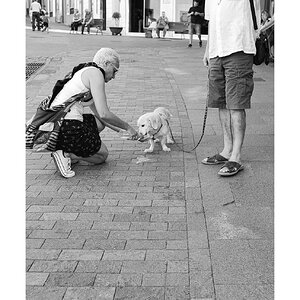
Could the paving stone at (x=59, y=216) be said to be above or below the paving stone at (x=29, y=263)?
above

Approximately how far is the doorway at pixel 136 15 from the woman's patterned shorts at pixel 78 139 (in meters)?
29.9

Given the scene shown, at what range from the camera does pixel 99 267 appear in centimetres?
360

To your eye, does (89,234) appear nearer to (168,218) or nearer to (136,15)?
(168,218)

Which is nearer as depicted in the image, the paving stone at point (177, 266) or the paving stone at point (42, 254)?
the paving stone at point (177, 266)

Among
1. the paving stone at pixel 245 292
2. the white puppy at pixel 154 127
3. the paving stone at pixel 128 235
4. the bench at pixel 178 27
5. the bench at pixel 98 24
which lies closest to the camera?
the paving stone at pixel 245 292

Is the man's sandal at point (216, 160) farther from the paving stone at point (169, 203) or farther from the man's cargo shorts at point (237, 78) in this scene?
the paving stone at point (169, 203)

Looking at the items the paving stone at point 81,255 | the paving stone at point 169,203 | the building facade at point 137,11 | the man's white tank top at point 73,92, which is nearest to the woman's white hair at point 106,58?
the man's white tank top at point 73,92

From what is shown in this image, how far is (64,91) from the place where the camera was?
5727 millimetres

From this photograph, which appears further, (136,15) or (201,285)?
(136,15)

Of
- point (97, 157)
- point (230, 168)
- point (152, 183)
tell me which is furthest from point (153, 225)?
point (97, 157)

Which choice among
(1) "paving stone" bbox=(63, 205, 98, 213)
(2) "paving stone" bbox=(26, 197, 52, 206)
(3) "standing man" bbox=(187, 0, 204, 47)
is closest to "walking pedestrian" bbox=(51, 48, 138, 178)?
(2) "paving stone" bbox=(26, 197, 52, 206)

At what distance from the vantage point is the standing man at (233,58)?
5.43 metres

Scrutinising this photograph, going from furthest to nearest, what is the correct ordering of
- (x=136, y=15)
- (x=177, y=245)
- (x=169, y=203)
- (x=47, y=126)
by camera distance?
(x=136, y=15)
(x=47, y=126)
(x=169, y=203)
(x=177, y=245)

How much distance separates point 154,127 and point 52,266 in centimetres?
288
